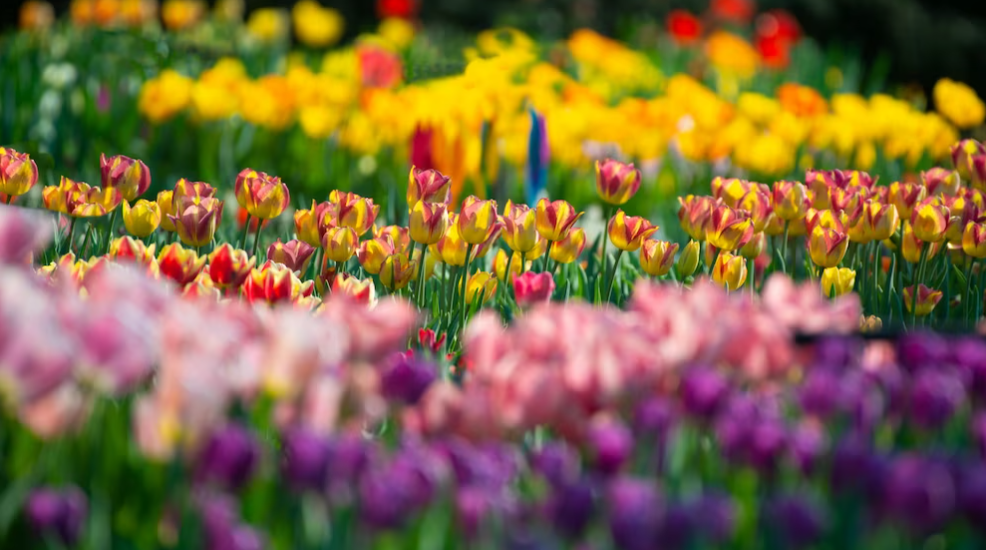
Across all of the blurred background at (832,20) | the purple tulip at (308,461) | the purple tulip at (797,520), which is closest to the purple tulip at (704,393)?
the purple tulip at (797,520)

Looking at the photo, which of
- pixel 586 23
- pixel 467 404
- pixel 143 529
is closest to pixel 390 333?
pixel 467 404

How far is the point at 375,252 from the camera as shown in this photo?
226 cm

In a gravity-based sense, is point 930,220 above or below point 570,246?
above

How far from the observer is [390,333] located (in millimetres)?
1377

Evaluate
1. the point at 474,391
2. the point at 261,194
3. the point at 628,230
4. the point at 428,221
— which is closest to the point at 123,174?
the point at 261,194

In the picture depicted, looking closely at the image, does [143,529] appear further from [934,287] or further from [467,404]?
[934,287]

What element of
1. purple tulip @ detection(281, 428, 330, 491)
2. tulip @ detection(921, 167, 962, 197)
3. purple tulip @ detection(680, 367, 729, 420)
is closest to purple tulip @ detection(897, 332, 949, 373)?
purple tulip @ detection(680, 367, 729, 420)

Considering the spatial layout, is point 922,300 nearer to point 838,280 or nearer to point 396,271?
point 838,280

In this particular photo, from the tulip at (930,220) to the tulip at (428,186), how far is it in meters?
1.02

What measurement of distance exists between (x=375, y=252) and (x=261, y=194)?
0.99 feet

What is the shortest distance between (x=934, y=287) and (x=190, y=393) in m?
2.27

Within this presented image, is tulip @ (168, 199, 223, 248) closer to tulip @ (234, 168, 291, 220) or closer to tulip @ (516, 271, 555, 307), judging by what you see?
tulip @ (234, 168, 291, 220)

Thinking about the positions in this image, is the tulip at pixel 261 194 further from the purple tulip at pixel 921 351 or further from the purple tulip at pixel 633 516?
the purple tulip at pixel 633 516

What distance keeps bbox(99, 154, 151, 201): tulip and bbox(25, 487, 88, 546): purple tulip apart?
1.41m
